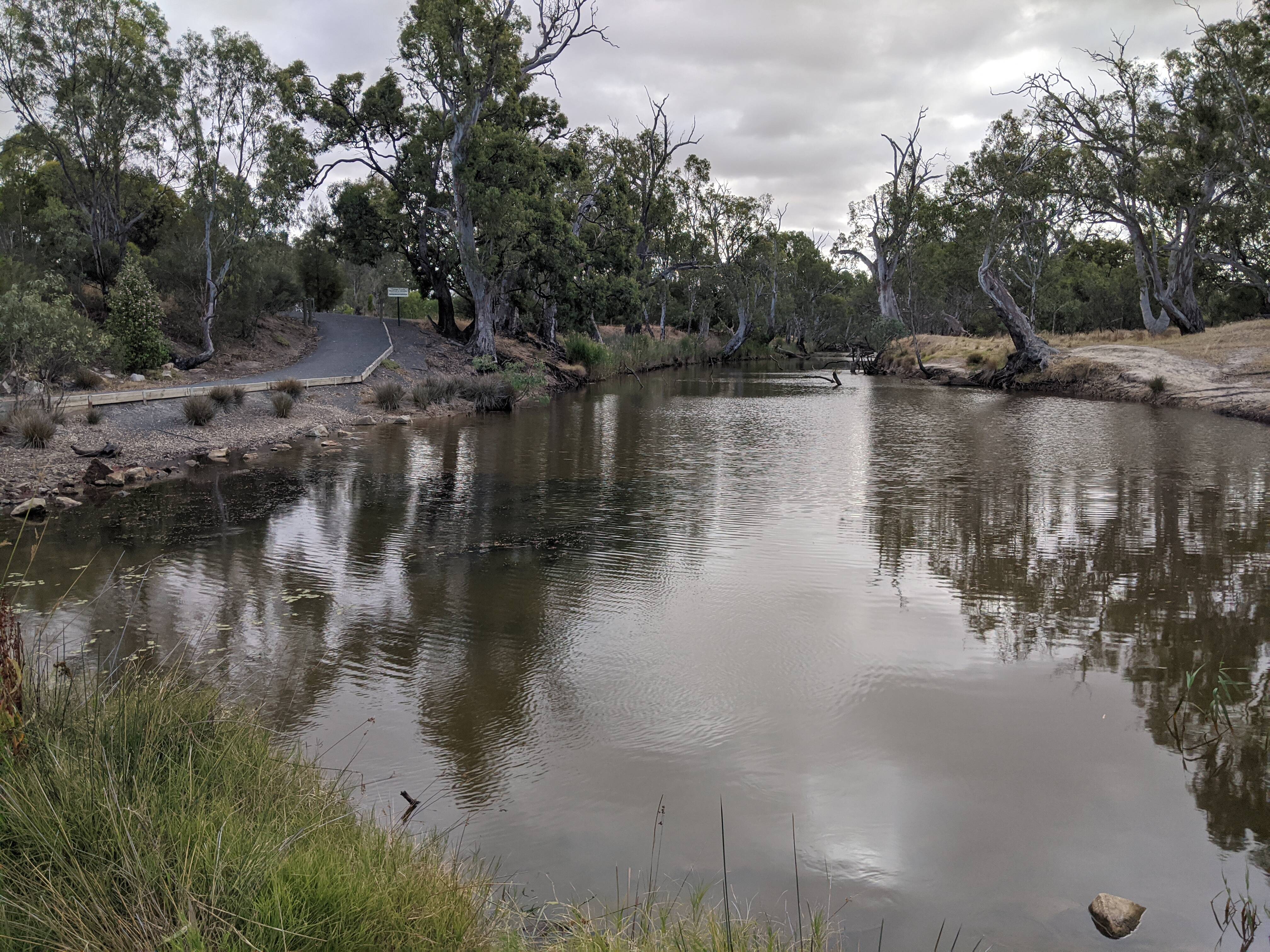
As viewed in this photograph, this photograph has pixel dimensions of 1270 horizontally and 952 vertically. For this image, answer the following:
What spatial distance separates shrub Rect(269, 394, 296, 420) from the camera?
20734mm

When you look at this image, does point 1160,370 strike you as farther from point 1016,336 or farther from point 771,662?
point 771,662

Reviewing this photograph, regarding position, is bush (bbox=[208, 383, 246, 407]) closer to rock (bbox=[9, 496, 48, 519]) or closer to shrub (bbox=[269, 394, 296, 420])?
shrub (bbox=[269, 394, 296, 420])

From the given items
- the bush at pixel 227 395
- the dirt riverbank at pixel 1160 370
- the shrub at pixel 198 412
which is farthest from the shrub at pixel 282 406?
the dirt riverbank at pixel 1160 370

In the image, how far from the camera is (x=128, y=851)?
3.04 m

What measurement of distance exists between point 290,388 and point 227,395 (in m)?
2.07

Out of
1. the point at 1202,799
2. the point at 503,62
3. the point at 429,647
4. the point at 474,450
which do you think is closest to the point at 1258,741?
the point at 1202,799

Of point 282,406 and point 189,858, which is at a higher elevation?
point 282,406

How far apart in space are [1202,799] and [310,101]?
37.0 meters

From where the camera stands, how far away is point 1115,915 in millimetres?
3670

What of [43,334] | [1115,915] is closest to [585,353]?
[43,334]

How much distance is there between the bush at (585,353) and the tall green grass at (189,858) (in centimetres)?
3682

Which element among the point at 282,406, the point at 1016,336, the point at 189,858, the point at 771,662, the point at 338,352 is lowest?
the point at 771,662

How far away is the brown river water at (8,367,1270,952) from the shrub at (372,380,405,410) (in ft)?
32.1

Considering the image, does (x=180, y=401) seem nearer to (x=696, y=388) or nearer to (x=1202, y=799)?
(x=1202, y=799)
